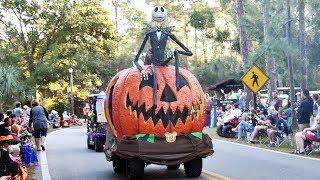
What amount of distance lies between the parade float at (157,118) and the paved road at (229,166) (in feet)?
3.52

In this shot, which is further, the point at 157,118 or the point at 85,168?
the point at 85,168

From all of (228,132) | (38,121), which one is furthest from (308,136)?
(38,121)

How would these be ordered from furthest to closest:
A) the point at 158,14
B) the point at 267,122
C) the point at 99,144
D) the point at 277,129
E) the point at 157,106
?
the point at 267,122
the point at 277,129
the point at 99,144
the point at 158,14
the point at 157,106

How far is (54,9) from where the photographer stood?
4300 cm

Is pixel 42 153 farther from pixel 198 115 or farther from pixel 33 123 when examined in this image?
pixel 198 115

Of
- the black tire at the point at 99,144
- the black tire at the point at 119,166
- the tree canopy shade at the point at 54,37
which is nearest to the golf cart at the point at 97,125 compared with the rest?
the black tire at the point at 99,144

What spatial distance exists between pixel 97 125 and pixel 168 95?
8223 mm

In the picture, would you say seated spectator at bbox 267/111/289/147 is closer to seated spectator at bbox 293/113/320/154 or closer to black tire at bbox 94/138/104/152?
seated spectator at bbox 293/113/320/154

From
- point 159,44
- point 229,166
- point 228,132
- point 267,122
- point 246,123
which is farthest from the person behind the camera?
point 228,132

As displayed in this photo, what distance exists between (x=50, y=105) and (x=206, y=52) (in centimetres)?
3102

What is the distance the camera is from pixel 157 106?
1196 centimetres

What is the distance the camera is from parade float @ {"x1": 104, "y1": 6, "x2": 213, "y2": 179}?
11859 millimetres

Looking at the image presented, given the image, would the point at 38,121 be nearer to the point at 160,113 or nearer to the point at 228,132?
the point at 228,132

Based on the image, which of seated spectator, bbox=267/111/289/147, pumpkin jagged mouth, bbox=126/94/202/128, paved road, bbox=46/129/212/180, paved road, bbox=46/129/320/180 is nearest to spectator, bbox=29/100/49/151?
paved road, bbox=46/129/212/180
